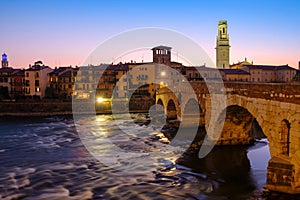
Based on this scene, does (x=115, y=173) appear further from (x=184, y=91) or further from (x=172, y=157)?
(x=184, y=91)

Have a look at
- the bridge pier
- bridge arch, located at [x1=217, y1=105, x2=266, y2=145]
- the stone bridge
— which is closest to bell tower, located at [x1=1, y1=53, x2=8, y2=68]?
bridge arch, located at [x1=217, y1=105, x2=266, y2=145]

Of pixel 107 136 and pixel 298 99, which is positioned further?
pixel 107 136

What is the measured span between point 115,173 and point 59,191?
12.2 feet

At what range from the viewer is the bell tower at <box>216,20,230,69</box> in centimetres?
8506

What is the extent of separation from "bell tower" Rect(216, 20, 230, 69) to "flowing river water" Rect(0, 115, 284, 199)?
6206cm

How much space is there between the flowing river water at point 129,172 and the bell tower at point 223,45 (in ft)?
204

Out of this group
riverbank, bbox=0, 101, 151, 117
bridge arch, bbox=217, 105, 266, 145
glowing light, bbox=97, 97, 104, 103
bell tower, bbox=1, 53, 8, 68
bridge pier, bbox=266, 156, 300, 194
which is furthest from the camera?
bell tower, bbox=1, 53, 8, 68

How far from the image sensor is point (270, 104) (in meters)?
14.2

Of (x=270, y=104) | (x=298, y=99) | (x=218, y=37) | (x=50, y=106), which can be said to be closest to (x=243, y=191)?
(x=270, y=104)

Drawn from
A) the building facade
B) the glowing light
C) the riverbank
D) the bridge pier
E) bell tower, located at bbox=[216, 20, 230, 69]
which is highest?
bell tower, located at bbox=[216, 20, 230, 69]

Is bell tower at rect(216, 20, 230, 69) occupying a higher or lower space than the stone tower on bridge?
higher

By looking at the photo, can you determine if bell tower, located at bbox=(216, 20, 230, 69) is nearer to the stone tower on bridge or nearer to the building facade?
the stone tower on bridge

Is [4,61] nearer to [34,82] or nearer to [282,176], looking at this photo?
[34,82]

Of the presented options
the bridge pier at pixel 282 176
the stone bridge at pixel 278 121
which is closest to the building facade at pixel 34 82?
the stone bridge at pixel 278 121
